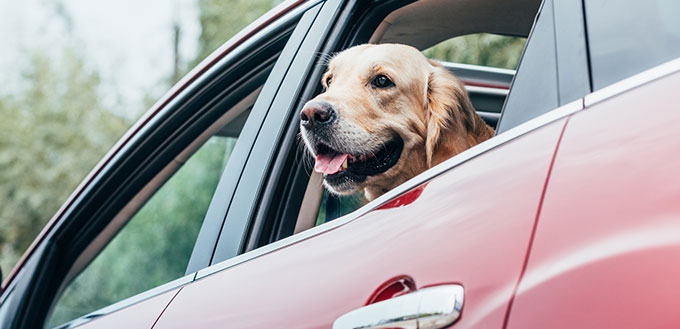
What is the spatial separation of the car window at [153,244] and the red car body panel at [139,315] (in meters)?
0.34

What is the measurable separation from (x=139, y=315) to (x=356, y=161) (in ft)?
2.67

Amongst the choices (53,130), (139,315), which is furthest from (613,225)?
(53,130)

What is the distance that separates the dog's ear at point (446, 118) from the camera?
7.52ft

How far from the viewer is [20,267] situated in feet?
9.95

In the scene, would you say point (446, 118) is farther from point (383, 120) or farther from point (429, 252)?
point (429, 252)

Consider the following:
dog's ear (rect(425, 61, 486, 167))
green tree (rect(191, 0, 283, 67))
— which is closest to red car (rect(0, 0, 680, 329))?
dog's ear (rect(425, 61, 486, 167))

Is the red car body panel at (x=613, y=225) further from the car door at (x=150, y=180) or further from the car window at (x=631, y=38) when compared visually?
the car door at (x=150, y=180)

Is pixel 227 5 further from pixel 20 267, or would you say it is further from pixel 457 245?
pixel 457 245

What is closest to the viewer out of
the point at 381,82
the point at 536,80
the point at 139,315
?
the point at 536,80

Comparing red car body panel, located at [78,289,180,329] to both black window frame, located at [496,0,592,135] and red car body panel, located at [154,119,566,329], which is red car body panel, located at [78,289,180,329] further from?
black window frame, located at [496,0,592,135]

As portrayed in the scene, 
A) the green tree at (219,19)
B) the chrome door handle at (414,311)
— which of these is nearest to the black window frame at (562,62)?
the chrome door handle at (414,311)

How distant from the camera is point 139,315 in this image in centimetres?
204

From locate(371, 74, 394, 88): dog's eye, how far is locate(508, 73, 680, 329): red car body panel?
1604 mm

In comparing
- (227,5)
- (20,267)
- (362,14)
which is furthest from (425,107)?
(227,5)
